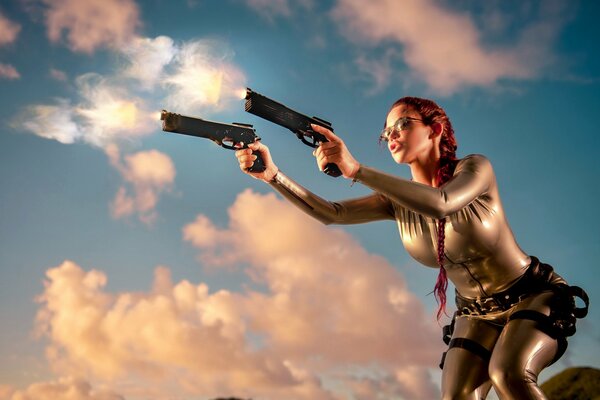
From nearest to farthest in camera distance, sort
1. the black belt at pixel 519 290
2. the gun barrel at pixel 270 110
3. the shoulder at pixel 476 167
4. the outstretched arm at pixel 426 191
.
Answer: the outstretched arm at pixel 426 191 → the shoulder at pixel 476 167 → the black belt at pixel 519 290 → the gun barrel at pixel 270 110

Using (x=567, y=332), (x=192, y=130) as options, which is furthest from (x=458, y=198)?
(x=192, y=130)

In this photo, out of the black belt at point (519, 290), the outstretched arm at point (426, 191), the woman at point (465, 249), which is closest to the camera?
the outstretched arm at point (426, 191)

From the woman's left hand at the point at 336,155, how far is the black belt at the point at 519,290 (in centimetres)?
123

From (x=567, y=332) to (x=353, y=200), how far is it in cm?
167

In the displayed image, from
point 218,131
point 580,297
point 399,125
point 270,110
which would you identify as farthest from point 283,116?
point 580,297

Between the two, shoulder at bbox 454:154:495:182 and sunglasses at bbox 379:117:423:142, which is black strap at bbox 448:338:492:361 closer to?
shoulder at bbox 454:154:495:182

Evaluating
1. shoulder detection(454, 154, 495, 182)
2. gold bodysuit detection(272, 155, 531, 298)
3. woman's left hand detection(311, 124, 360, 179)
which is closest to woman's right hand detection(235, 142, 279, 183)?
woman's left hand detection(311, 124, 360, 179)

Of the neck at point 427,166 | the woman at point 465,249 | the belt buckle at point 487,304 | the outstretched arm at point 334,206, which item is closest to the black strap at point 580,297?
the woman at point 465,249

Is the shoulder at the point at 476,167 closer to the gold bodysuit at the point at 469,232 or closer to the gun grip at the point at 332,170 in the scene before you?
the gold bodysuit at the point at 469,232

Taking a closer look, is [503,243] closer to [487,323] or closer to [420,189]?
[487,323]

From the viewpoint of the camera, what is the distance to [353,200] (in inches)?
176

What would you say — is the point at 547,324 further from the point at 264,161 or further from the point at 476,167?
the point at 264,161

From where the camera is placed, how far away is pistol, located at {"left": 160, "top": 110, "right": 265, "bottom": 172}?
4.35m

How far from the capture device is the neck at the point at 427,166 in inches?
161
